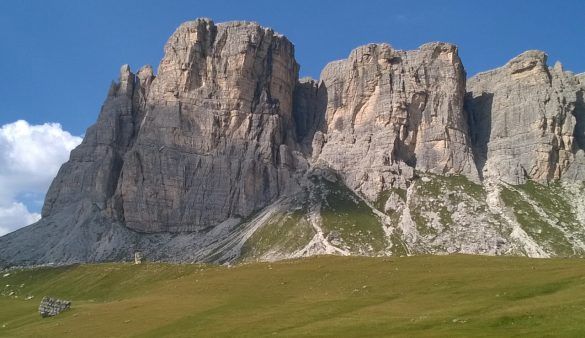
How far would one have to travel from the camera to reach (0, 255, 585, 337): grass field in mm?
35344

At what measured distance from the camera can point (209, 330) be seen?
135 feet

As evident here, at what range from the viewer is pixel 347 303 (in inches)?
1810

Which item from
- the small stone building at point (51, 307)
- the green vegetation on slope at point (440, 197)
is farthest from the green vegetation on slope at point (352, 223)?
the small stone building at point (51, 307)

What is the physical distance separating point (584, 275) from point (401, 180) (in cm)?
15441

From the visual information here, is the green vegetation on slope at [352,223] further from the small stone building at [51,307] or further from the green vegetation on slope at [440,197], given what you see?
the small stone building at [51,307]

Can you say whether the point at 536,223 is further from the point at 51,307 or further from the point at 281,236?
the point at 51,307

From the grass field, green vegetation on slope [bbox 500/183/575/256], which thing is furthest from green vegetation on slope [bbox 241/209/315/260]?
the grass field

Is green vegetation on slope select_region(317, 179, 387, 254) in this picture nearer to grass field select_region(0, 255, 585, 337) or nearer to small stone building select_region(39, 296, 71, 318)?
grass field select_region(0, 255, 585, 337)

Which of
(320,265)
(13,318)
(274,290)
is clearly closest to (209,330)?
(274,290)

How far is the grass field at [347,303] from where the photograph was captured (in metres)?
35.3

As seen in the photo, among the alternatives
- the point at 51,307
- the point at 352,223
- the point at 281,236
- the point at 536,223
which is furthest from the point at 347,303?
the point at 536,223

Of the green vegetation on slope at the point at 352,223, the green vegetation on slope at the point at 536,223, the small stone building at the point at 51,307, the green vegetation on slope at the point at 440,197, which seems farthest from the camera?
the green vegetation on slope at the point at 440,197

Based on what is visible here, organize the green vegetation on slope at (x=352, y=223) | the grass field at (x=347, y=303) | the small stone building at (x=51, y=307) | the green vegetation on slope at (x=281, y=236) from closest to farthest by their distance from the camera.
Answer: the grass field at (x=347, y=303) < the small stone building at (x=51, y=307) < the green vegetation on slope at (x=352, y=223) < the green vegetation on slope at (x=281, y=236)

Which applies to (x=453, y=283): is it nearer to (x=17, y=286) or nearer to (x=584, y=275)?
(x=584, y=275)
